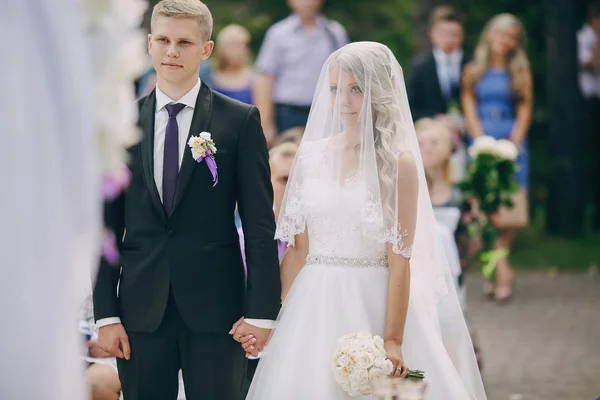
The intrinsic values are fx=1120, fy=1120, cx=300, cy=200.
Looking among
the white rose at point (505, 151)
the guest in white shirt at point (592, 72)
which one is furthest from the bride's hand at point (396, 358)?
the guest in white shirt at point (592, 72)

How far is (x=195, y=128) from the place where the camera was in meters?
4.43

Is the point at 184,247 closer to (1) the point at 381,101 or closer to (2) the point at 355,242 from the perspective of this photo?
(2) the point at 355,242

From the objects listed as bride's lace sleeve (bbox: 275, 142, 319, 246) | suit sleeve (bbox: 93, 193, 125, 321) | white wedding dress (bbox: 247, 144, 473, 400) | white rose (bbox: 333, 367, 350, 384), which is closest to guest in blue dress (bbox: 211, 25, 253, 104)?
bride's lace sleeve (bbox: 275, 142, 319, 246)

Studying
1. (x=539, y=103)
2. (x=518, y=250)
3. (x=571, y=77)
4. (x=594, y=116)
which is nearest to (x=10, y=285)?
(x=518, y=250)

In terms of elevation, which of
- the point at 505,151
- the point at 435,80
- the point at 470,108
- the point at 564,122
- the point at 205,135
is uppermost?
the point at 205,135

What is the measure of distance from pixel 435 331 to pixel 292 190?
87 centimetres

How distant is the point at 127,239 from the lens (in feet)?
14.7

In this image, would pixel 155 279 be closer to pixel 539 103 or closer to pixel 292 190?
pixel 292 190

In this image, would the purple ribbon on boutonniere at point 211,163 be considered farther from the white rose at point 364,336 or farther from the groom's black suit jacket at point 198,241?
the white rose at point 364,336

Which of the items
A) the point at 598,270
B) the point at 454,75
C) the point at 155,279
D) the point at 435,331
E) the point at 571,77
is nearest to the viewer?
the point at 155,279

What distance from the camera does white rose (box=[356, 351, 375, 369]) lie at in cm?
427

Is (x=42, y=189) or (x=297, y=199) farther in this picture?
(x=297, y=199)

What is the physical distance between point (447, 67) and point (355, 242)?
621 cm

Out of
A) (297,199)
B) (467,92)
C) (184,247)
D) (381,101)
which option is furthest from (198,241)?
(467,92)
